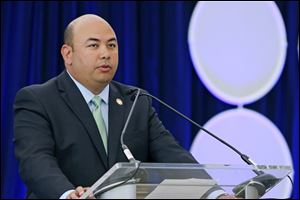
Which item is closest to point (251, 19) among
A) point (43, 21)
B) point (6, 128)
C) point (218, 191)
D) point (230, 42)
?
point (230, 42)

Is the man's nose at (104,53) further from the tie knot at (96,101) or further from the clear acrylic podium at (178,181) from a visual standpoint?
the clear acrylic podium at (178,181)

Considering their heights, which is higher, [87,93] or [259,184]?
[87,93]

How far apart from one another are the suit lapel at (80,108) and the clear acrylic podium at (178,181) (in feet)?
1.99

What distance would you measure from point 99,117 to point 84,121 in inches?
4.3

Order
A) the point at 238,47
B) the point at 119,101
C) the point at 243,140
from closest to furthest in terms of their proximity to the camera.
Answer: the point at 119,101 → the point at 243,140 → the point at 238,47

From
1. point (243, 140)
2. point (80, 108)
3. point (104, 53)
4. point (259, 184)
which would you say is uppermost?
point (104, 53)

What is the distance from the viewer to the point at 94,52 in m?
2.81

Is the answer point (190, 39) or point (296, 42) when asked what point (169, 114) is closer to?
point (190, 39)

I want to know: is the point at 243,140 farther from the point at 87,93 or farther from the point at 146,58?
the point at 87,93

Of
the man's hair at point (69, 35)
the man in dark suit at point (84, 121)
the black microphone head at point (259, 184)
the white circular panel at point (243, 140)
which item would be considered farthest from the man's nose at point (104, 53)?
the white circular panel at point (243, 140)

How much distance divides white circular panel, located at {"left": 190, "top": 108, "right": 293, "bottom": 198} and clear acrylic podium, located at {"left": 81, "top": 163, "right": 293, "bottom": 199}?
2.00 meters

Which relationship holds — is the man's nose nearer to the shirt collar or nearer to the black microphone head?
the shirt collar

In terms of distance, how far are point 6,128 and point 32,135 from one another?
1.89 metres

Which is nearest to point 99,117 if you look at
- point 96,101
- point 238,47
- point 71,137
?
point 96,101
